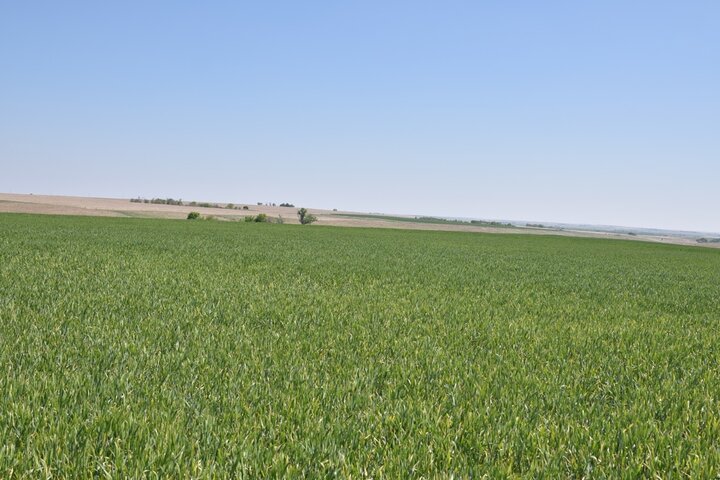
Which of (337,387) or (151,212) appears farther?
(151,212)

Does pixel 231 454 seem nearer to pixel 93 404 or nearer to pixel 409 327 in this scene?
pixel 93 404

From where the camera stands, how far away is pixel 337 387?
4859 mm

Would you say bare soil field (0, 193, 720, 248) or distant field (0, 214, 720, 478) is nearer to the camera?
distant field (0, 214, 720, 478)

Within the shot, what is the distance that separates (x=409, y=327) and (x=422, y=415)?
404cm

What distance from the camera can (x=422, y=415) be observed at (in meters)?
4.29

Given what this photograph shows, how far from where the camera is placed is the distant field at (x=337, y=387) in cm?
350

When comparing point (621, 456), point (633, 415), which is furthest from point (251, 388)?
point (633, 415)

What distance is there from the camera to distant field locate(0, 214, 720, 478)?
3.50 metres

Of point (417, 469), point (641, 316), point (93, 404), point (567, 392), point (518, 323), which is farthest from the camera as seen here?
point (641, 316)

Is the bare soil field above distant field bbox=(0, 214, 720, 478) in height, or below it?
above

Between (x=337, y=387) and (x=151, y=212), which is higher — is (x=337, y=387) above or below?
below

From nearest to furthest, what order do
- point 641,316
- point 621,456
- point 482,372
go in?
1. point 621,456
2. point 482,372
3. point 641,316

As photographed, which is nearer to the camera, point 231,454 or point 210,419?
point 231,454

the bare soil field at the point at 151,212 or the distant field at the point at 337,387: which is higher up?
the bare soil field at the point at 151,212
